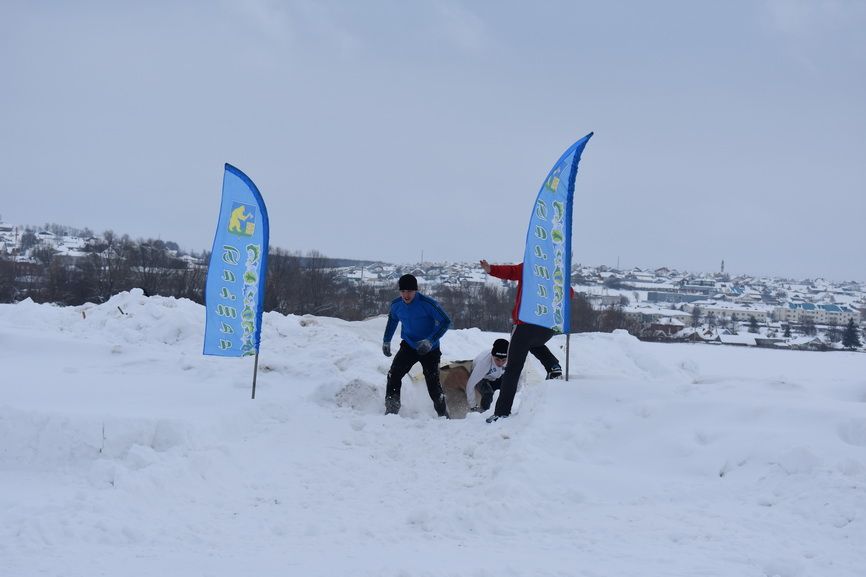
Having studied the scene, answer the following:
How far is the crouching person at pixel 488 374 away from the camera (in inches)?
359

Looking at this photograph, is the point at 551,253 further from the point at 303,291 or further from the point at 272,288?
the point at 303,291

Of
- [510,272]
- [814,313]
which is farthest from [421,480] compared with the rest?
[814,313]

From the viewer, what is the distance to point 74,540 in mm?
4199

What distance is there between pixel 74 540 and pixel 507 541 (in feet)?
8.88

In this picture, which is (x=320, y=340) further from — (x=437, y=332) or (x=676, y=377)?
(x=676, y=377)

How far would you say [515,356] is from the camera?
758cm

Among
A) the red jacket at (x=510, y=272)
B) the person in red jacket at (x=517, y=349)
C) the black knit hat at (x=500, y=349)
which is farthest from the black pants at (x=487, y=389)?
the red jacket at (x=510, y=272)

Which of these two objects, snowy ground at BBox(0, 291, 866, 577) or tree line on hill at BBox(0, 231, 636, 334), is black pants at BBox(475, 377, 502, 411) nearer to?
snowy ground at BBox(0, 291, 866, 577)

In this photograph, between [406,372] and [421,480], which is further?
[406,372]

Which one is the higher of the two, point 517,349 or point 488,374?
point 517,349

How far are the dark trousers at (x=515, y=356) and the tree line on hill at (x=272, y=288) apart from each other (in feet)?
163

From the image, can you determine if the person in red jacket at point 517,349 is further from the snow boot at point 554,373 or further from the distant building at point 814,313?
the distant building at point 814,313

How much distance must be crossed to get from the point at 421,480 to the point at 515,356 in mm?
2072

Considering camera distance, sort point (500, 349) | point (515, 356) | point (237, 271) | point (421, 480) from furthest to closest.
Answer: point (500, 349)
point (237, 271)
point (515, 356)
point (421, 480)
